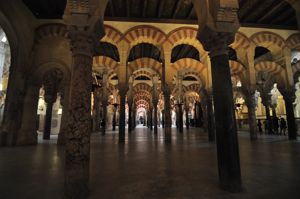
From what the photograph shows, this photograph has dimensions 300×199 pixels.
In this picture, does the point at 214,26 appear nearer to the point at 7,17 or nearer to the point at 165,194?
the point at 165,194

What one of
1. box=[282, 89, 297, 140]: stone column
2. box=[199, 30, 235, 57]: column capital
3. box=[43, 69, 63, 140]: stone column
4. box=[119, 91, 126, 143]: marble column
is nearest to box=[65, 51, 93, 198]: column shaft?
box=[199, 30, 235, 57]: column capital

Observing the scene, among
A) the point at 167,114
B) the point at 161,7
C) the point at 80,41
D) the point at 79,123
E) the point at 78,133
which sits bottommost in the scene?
Result: the point at 78,133

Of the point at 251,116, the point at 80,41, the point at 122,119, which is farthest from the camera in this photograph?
the point at 251,116

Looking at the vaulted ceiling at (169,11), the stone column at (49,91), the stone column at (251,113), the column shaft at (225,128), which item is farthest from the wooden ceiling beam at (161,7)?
the stone column at (49,91)

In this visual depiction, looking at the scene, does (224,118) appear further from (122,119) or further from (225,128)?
(122,119)

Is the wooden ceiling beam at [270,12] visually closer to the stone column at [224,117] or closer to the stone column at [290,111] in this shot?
the stone column at [290,111]

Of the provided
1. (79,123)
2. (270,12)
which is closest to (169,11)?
(270,12)

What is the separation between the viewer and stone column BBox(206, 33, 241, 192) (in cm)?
186

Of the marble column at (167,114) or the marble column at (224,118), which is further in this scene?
the marble column at (167,114)

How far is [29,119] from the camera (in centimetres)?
552

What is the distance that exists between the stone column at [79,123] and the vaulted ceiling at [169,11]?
415 centimetres

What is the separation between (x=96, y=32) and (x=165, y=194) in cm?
202

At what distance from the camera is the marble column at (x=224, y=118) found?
186cm

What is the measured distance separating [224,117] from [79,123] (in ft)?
5.44
